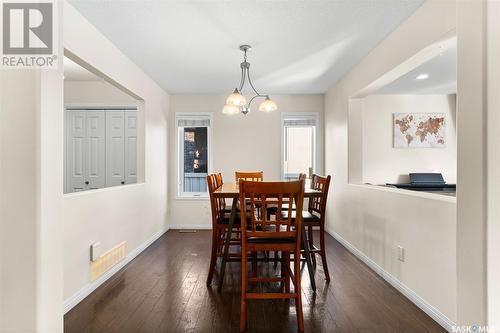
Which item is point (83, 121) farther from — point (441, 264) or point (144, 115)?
point (441, 264)

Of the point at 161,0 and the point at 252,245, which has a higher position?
the point at 161,0

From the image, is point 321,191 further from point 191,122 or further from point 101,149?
point 101,149

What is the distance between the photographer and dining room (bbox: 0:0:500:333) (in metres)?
1.32

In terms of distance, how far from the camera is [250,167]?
5.36 meters

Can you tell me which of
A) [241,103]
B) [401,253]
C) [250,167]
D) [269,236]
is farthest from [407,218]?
[250,167]

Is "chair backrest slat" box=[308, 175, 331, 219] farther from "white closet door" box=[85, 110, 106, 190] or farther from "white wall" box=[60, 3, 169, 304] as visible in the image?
"white closet door" box=[85, 110, 106, 190]

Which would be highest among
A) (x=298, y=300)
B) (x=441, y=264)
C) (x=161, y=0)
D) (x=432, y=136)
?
(x=161, y=0)

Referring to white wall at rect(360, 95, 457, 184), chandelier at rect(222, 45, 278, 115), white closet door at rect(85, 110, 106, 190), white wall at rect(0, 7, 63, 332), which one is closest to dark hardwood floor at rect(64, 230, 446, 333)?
white wall at rect(0, 7, 63, 332)

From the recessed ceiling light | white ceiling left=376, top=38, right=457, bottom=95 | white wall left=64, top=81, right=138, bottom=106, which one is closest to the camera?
white ceiling left=376, top=38, right=457, bottom=95

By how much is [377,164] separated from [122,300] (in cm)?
447

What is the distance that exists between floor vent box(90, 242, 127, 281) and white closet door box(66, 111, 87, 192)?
6.61 feet

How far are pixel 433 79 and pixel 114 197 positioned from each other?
468cm

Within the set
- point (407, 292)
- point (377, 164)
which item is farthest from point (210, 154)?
point (407, 292)

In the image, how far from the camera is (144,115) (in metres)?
4.05
